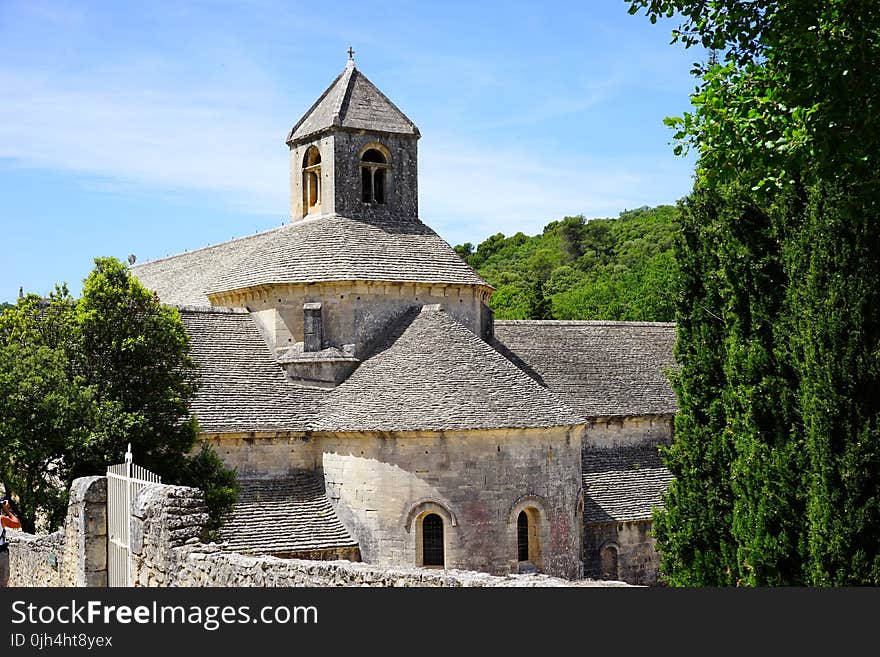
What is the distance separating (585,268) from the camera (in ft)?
312

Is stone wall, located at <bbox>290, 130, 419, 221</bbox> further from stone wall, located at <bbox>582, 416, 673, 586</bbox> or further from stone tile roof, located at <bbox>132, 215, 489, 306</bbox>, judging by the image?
stone wall, located at <bbox>582, 416, 673, 586</bbox>

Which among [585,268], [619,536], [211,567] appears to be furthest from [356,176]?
[585,268]

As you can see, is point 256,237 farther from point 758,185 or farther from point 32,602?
point 32,602

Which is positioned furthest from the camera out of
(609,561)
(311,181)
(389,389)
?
(311,181)

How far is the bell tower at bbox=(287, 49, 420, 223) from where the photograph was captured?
96.4 feet

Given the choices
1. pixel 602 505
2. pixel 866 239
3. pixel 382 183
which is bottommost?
pixel 602 505

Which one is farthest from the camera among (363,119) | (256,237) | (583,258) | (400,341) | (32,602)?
(583,258)

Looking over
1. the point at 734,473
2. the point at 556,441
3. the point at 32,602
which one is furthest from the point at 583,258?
the point at 32,602

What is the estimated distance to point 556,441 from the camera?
24.1 metres

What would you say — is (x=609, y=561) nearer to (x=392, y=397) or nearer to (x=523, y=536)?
(x=523, y=536)

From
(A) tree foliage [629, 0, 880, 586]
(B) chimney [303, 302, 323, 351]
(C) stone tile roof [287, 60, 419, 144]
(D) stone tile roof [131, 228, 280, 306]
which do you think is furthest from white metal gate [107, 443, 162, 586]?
(C) stone tile roof [287, 60, 419, 144]

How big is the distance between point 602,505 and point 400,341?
23.6ft

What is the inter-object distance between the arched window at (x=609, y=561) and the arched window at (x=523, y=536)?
3.68m

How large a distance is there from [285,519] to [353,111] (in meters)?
12.6
